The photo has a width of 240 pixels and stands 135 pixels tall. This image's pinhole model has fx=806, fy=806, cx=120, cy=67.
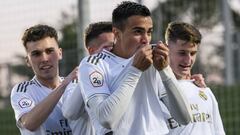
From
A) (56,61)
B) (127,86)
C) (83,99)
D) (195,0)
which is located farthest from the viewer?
(195,0)

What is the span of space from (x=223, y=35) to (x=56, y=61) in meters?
8.19

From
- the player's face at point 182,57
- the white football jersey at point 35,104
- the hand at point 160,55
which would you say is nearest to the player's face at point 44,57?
the white football jersey at point 35,104

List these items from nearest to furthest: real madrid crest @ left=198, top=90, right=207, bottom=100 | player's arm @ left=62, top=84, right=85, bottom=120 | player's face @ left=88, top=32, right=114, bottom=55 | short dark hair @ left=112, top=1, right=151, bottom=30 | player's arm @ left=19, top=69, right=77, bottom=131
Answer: short dark hair @ left=112, top=1, right=151, bottom=30, player's arm @ left=62, top=84, right=85, bottom=120, player's arm @ left=19, top=69, right=77, bottom=131, player's face @ left=88, top=32, right=114, bottom=55, real madrid crest @ left=198, top=90, right=207, bottom=100

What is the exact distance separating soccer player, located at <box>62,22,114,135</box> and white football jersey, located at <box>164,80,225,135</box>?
0.69 m

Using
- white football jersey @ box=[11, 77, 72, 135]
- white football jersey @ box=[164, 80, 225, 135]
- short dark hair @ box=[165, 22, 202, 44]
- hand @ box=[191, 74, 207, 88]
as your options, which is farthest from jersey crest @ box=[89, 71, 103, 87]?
hand @ box=[191, 74, 207, 88]

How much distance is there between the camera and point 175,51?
6305 mm

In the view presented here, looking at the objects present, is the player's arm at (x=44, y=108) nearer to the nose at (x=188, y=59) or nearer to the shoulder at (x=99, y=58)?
the shoulder at (x=99, y=58)

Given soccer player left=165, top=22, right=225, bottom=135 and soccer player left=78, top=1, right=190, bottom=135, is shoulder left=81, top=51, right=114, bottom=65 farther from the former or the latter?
soccer player left=165, top=22, right=225, bottom=135

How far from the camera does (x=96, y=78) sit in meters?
5.09

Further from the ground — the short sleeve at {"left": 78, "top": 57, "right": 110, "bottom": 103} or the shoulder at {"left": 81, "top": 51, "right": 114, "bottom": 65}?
the shoulder at {"left": 81, "top": 51, "right": 114, "bottom": 65}

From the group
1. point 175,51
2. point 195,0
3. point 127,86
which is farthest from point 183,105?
point 195,0

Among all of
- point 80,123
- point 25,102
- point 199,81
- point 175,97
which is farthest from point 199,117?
point 25,102

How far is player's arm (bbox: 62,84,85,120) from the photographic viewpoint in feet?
Result: 17.7

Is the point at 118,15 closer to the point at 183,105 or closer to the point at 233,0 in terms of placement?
the point at 183,105
